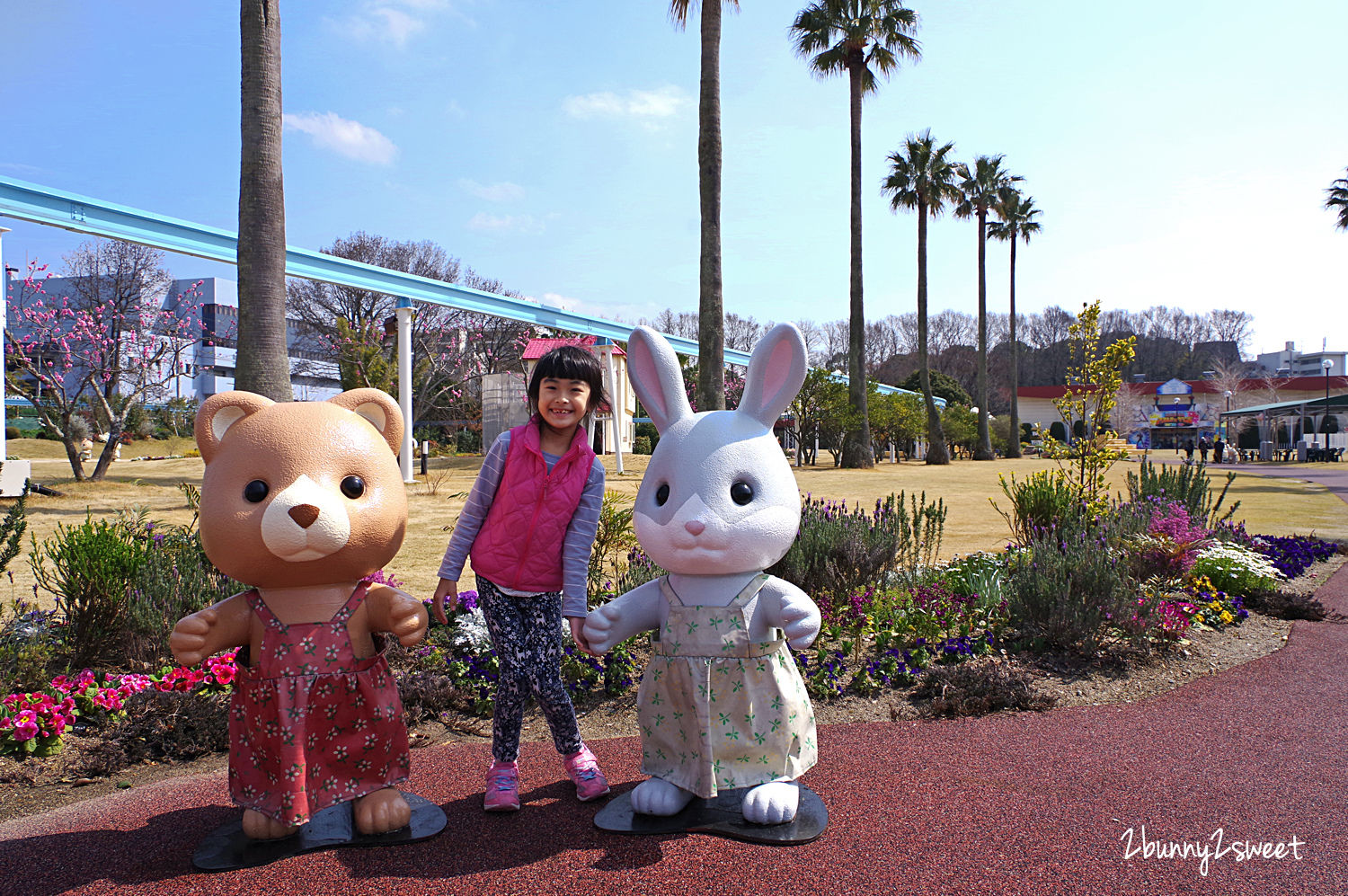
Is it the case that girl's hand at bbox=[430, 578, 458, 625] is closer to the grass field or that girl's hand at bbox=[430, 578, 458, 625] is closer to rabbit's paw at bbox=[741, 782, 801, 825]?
rabbit's paw at bbox=[741, 782, 801, 825]

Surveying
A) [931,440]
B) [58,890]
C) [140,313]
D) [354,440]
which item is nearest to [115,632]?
[58,890]

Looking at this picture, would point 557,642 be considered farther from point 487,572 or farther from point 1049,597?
point 1049,597

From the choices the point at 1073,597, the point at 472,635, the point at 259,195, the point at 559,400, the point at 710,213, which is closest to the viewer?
the point at 559,400

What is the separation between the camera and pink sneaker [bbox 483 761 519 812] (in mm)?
2775

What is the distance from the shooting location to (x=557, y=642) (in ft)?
9.56

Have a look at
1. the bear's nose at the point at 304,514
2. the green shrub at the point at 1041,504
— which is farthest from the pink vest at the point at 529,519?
the green shrub at the point at 1041,504

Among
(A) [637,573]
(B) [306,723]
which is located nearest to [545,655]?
(B) [306,723]

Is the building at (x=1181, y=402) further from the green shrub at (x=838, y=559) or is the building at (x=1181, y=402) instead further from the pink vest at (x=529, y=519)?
the pink vest at (x=529, y=519)

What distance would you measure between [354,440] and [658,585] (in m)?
1.14

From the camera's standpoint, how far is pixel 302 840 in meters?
2.55

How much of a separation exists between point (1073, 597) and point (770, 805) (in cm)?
304

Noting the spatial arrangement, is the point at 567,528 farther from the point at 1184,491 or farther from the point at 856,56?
the point at 856,56

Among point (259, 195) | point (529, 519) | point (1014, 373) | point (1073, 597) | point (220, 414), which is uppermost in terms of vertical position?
point (1014, 373)

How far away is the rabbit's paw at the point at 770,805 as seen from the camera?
260 centimetres
